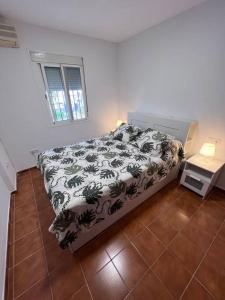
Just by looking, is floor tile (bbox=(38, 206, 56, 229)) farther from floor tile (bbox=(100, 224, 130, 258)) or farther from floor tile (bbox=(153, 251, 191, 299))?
floor tile (bbox=(153, 251, 191, 299))

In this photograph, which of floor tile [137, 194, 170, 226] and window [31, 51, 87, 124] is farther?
window [31, 51, 87, 124]

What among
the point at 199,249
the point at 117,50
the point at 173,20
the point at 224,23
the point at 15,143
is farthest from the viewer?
the point at 117,50

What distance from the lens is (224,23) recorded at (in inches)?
63.6

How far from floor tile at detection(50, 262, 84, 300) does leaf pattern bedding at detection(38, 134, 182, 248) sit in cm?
27

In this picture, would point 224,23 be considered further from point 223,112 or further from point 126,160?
point 126,160

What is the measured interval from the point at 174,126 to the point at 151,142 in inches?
22.3

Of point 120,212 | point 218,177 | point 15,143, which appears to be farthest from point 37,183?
point 218,177

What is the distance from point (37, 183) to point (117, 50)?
3358 millimetres

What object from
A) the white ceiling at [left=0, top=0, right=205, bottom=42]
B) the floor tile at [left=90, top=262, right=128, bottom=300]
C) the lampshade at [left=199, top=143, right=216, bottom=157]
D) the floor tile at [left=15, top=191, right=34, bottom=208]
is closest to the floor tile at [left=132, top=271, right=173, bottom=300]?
the floor tile at [left=90, top=262, right=128, bottom=300]

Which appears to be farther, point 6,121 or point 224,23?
point 6,121

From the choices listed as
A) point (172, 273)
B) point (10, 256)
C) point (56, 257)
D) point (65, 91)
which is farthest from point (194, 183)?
point (65, 91)

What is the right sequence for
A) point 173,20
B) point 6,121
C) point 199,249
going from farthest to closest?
point 6,121 < point 173,20 < point 199,249

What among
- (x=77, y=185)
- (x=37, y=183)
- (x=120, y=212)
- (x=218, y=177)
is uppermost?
(x=77, y=185)

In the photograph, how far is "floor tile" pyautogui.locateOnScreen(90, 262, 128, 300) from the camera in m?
1.07
